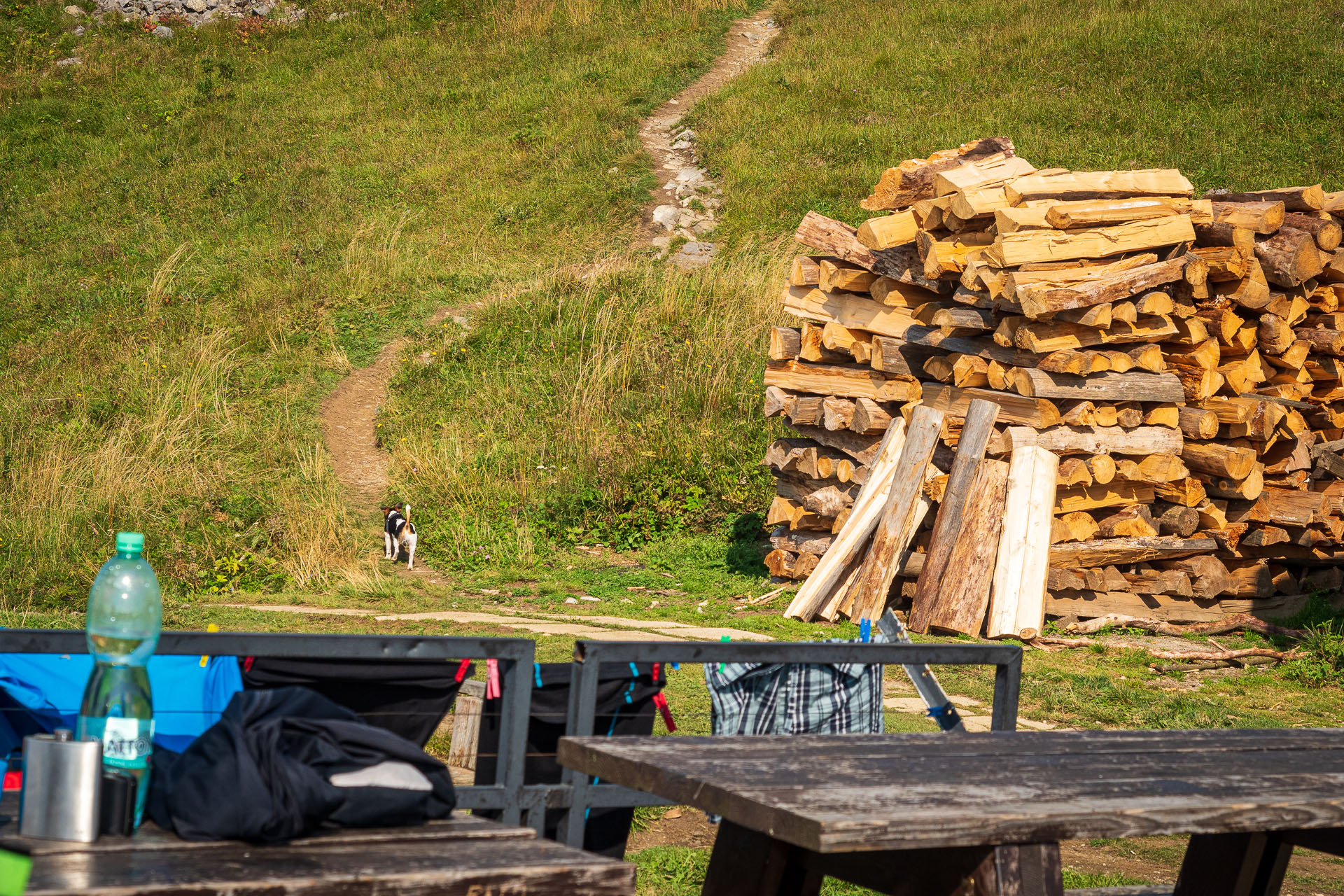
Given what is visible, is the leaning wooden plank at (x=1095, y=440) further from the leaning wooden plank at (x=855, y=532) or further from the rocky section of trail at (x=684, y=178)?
the rocky section of trail at (x=684, y=178)

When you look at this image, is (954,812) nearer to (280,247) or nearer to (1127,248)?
(1127,248)

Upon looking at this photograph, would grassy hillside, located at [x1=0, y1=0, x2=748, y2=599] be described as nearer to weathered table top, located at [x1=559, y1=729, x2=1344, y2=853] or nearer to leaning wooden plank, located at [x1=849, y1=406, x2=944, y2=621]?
leaning wooden plank, located at [x1=849, y1=406, x2=944, y2=621]

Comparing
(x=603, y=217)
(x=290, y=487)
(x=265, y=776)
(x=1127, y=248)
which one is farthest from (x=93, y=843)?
(x=603, y=217)

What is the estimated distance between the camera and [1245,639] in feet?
28.9

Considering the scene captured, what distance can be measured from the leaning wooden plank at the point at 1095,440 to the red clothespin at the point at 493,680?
574 cm

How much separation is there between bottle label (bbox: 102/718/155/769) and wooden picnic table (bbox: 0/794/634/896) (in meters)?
0.11

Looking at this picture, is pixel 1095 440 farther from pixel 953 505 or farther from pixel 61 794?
pixel 61 794

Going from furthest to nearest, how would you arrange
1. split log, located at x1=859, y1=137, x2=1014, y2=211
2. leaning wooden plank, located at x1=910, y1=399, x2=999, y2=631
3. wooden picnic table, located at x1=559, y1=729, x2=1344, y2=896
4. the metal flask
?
split log, located at x1=859, y1=137, x2=1014, y2=211 → leaning wooden plank, located at x1=910, y1=399, x2=999, y2=631 → wooden picnic table, located at x1=559, y1=729, x2=1344, y2=896 → the metal flask

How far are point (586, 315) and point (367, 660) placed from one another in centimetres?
1223

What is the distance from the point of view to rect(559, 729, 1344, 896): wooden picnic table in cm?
190

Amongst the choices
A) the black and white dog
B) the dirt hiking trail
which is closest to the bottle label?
the dirt hiking trail

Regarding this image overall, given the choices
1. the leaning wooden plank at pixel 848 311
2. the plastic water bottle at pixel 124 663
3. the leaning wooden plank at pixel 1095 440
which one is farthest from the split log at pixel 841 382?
the plastic water bottle at pixel 124 663

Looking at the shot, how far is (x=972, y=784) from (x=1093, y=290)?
642 centimetres

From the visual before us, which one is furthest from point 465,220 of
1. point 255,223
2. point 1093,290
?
point 1093,290
